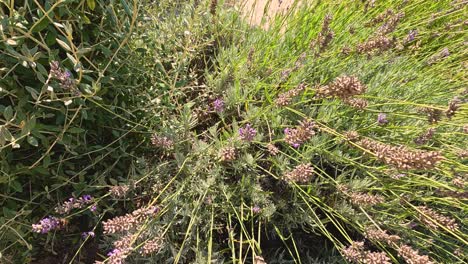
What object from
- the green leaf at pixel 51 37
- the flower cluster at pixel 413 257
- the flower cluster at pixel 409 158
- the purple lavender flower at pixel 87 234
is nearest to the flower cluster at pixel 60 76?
the green leaf at pixel 51 37

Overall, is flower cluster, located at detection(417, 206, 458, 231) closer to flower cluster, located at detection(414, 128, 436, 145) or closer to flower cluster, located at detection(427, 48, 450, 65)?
flower cluster, located at detection(414, 128, 436, 145)

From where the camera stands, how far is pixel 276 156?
5.86 feet

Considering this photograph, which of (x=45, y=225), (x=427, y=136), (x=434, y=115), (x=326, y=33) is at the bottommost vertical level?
(x=45, y=225)

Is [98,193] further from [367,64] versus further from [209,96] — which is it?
[367,64]

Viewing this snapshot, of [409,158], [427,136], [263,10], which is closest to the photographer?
[409,158]

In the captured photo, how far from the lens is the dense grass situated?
1.61 m

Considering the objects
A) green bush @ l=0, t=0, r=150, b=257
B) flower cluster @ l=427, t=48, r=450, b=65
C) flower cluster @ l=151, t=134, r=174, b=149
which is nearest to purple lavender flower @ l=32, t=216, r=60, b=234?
green bush @ l=0, t=0, r=150, b=257

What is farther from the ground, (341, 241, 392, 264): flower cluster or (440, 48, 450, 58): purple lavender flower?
(440, 48, 450, 58): purple lavender flower

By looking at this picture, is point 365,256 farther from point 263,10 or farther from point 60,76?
point 263,10

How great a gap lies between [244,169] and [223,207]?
224 mm

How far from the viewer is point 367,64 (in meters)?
2.01

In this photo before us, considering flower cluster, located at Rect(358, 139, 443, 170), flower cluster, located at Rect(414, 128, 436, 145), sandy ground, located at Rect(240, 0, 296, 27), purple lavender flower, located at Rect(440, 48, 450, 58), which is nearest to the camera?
flower cluster, located at Rect(358, 139, 443, 170)

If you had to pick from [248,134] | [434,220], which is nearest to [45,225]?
[248,134]

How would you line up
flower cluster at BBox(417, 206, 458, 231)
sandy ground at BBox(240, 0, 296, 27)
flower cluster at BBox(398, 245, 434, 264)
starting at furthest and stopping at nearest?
1. sandy ground at BBox(240, 0, 296, 27)
2. flower cluster at BBox(417, 206, 458, 231)
3. flower cluster at BBox(398, 245, 434, 264)
